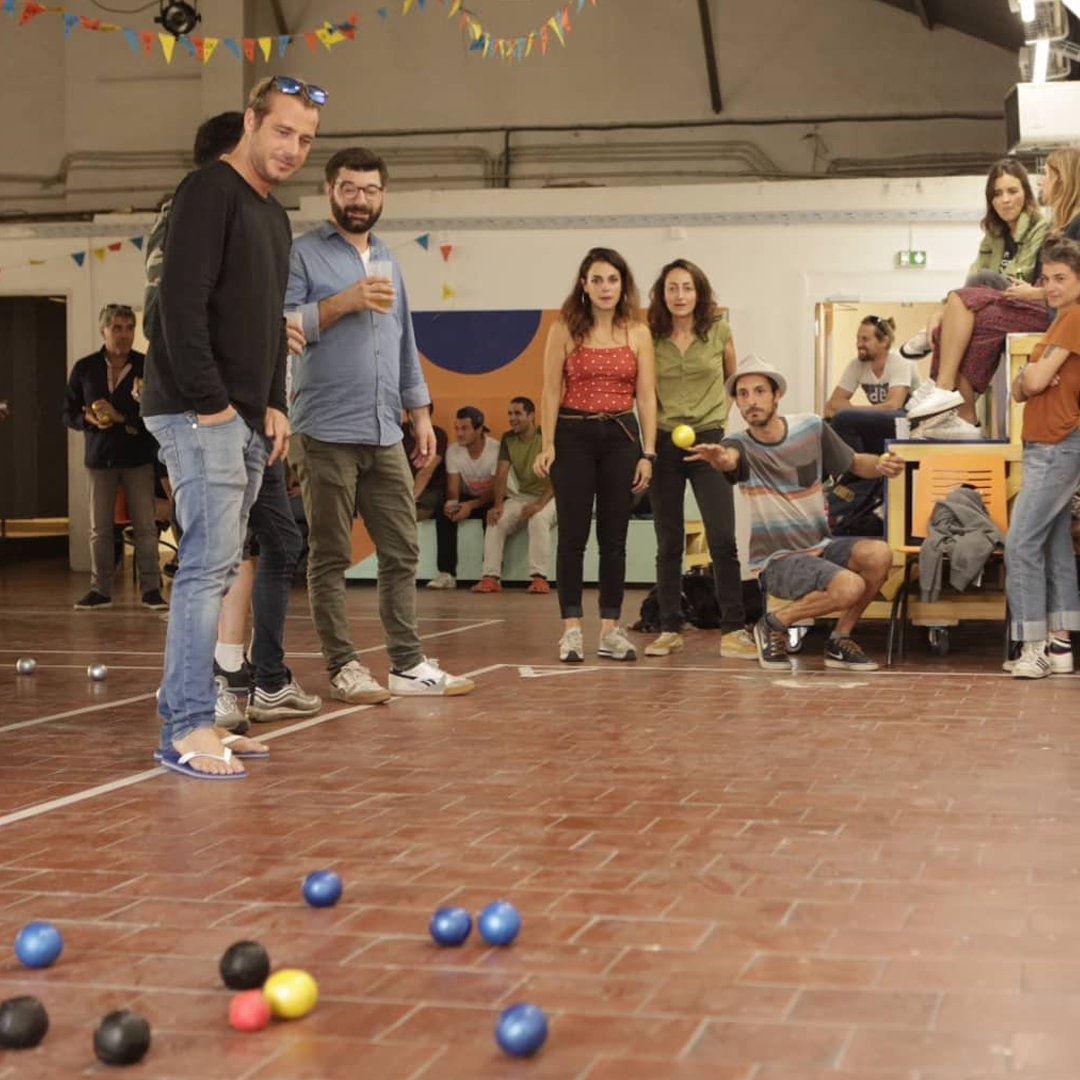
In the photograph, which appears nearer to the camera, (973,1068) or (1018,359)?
(973,1068)

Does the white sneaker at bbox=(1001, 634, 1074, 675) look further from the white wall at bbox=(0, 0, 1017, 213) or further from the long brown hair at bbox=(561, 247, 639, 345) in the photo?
the white wall at bbox=(0, 0, 1017, 213)

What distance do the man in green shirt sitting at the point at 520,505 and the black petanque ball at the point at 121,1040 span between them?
10.2 meters

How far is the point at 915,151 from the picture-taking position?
1478 cm

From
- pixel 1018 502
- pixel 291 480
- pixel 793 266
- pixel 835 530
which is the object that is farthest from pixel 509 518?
pixel 1018 502

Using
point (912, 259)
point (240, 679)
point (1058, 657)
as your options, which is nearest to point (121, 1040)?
point (240, 679)

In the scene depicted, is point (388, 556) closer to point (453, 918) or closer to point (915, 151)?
point (453, 918)

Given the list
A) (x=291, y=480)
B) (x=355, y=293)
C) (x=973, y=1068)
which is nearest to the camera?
(x=973, y=1068)

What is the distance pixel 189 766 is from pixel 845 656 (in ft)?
11.4

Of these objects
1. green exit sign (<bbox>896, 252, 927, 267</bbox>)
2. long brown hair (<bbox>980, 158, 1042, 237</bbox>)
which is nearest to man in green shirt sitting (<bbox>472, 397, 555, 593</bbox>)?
green exit sign (<bbox>896, 252, 927, 267</bbox>)

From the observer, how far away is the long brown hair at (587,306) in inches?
273

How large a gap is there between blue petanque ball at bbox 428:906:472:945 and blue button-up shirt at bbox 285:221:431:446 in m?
2.94

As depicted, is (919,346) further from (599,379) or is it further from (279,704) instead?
(279,704)

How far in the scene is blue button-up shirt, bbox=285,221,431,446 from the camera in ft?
17.9

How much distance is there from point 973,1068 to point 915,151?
13.6 meters
